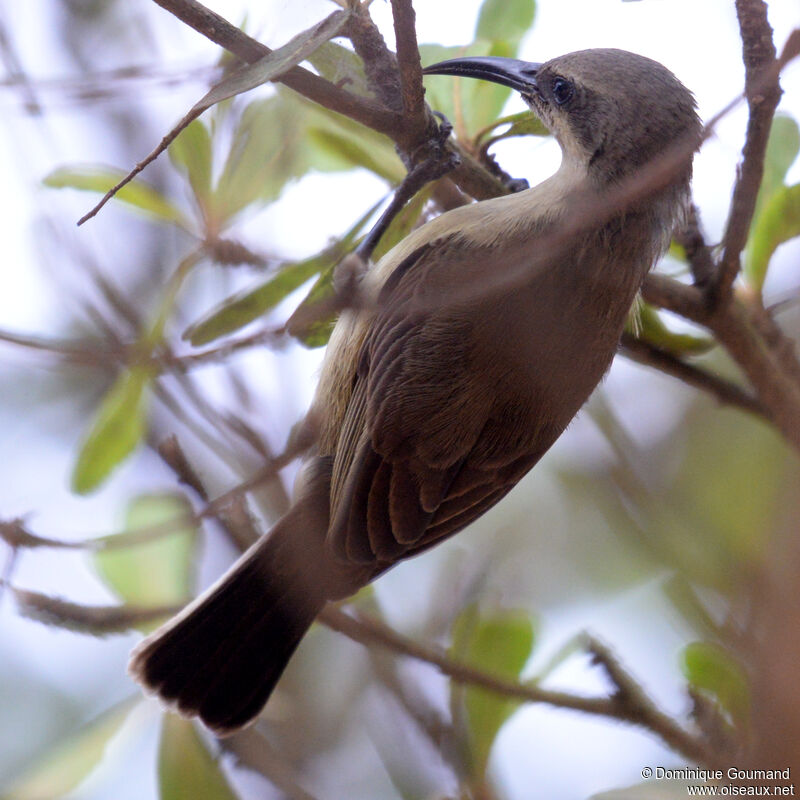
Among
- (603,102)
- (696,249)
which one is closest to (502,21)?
(603,102)

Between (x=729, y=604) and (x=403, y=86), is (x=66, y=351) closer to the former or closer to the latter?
(x=403, y=86)

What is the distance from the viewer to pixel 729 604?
5.98 ft

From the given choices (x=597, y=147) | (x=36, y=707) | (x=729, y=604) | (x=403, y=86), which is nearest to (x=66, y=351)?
(x=403, y=86)

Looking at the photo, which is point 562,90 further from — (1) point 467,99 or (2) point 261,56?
(2) point 261,56

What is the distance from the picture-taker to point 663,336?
→ 2.64 m

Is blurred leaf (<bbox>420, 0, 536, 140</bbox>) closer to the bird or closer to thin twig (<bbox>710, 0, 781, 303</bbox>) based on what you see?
the bird

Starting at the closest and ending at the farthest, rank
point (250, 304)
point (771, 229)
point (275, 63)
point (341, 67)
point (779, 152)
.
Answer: point (275, 63) → point (341, 67) → point (250, 304) → point (771, 229) → point (779, 152)

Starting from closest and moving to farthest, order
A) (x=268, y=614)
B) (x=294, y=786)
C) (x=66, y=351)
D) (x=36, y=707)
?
(x=66, y=351), (x=294, y=786), (x=268, y=614), (x=36, y=707)

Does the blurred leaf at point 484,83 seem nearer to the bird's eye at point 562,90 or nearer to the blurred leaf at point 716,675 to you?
the bird's eye at point 562,90

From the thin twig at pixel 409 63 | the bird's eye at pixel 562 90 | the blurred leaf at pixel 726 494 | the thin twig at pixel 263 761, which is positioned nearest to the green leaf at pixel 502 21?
the bird's eye at pixel 562 90

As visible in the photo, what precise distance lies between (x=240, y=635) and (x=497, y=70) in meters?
1.64

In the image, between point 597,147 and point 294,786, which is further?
point 597,147

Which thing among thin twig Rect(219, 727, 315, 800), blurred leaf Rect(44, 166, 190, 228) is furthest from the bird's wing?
blurred leaf Rect(44, 166, 190, 228)

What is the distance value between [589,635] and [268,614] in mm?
1004
